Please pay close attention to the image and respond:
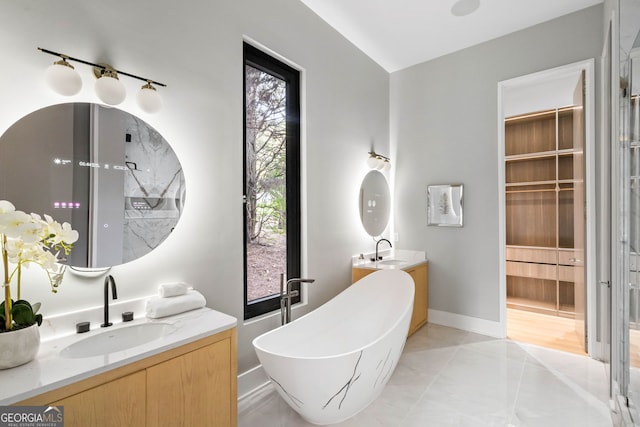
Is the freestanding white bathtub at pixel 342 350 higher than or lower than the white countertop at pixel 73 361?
lower

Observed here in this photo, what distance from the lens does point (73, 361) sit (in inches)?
42.9

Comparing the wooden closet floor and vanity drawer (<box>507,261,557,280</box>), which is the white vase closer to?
the wooden closet floor

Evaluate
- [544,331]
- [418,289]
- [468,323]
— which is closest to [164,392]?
[418,289]

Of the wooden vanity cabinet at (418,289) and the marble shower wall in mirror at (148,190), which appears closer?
the marble shower wall in mirror at (148,190)

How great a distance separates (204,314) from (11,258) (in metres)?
0.81

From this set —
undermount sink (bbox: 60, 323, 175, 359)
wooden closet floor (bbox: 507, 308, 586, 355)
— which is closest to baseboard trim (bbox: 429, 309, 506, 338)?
wooden closet floor (bbox: 507, 308, 586, 355)

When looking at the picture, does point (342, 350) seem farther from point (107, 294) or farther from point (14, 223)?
point (14, 223)

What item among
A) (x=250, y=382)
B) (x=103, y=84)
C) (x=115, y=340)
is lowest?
(x=250, y=382)

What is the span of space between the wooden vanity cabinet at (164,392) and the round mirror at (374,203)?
7.08ft

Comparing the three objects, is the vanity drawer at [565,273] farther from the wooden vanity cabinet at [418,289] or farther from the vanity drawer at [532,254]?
the wooden vanity cabinet at [418,289]

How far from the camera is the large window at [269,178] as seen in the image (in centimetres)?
228

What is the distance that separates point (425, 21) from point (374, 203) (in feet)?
6.08

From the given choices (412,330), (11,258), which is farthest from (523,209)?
(11,258)

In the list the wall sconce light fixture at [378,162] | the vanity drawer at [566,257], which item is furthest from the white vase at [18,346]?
the vanity drawer at [566,257]
